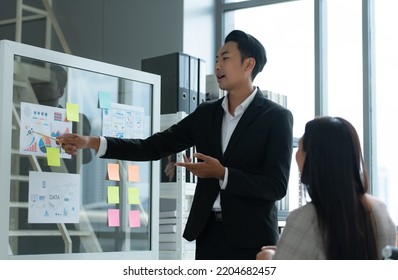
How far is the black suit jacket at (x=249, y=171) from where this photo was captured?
7.70ft

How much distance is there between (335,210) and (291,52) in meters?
3.62

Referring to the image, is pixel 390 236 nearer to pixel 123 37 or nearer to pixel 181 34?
pixel 181 34

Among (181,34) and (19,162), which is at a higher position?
(181,34)

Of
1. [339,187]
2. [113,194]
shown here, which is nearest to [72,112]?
[113,194]

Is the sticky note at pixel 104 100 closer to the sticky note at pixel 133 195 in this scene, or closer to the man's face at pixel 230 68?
the sticky note at pixel 133 195

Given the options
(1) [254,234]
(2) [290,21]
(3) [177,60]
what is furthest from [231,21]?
(1) [254,234]

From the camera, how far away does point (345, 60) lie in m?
4.80

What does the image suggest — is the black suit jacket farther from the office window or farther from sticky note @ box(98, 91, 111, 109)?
the office window

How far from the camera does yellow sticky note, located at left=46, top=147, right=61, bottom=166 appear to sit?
9.72 feet

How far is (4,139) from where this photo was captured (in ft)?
9.14

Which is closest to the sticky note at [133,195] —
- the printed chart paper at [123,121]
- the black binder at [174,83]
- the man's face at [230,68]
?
the printed chart paper at [123,121]

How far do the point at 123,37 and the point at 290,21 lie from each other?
1271 millimetres

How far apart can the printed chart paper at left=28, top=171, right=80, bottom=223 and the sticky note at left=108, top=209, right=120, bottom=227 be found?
9.2 inches

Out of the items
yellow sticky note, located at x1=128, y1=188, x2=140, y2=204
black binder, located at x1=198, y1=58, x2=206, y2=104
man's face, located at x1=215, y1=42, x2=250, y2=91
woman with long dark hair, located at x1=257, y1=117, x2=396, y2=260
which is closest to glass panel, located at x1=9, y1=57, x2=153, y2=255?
yellow sticky note, located at x1=128, y1=188, x2=140, y2=204
